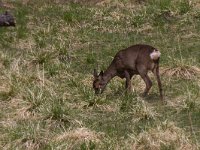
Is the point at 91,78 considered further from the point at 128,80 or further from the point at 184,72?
the point at 184,72

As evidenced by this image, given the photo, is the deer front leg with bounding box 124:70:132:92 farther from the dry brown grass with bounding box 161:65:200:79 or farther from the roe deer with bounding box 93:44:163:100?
the dry brown grass with bounding box 161:65:200:79

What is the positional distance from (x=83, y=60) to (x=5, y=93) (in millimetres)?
3438

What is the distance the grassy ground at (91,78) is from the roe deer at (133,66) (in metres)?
0.25

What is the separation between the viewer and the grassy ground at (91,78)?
9.00 metres

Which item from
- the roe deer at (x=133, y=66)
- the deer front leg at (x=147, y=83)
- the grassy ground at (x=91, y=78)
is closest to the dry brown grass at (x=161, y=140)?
the grassy ground at (x=91, y=78)

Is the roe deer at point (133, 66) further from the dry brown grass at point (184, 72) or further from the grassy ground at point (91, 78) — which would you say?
the dry brown grass at point (184, 72)

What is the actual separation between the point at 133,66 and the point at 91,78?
4.69 ft

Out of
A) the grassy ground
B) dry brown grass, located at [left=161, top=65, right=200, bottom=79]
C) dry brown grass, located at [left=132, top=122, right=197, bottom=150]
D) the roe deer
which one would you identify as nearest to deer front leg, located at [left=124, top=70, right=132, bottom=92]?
the roe deer

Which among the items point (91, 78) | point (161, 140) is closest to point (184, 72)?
point (91, 78)

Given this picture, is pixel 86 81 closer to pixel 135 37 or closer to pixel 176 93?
pixel 176 93

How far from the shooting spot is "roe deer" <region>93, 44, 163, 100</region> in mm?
11312

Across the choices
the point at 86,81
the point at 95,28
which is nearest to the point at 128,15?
the point at 95,28

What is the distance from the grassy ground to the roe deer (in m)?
0.25

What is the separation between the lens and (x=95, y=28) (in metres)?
17.1
